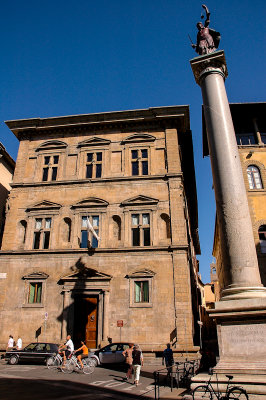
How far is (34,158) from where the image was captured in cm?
2820

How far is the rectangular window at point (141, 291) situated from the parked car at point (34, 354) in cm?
621

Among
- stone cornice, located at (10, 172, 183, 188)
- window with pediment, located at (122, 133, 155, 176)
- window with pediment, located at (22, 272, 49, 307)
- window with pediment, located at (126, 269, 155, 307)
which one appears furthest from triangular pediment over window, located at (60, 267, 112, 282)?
window with pediment, located at (122, 133, 155, 176)

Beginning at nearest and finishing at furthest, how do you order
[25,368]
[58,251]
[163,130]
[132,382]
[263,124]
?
[132,382]
[25,368]
[58,251]
[163,130]
[263,124]

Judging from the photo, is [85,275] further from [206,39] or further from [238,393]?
[206,39]

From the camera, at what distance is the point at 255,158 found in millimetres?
28266

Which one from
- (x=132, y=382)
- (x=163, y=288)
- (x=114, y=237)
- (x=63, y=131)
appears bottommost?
(x=132, y=382)

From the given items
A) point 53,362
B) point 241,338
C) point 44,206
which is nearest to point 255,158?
point 44,206

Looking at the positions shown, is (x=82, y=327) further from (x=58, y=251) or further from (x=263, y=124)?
(x=263, y=124)

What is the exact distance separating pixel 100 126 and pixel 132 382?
2076cm

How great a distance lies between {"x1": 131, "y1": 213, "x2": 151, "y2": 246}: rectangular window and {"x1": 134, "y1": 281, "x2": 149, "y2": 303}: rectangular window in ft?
9.70

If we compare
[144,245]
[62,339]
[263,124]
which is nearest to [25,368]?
[62,339]

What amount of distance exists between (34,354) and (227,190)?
15.5 m

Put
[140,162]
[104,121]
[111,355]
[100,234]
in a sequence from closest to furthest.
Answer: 1. [111,355]
2. [100,234]
3. [140,162]
4. [104,121]

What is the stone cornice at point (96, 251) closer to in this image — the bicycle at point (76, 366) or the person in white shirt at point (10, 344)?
the person in white shirt at point (10, 344)
